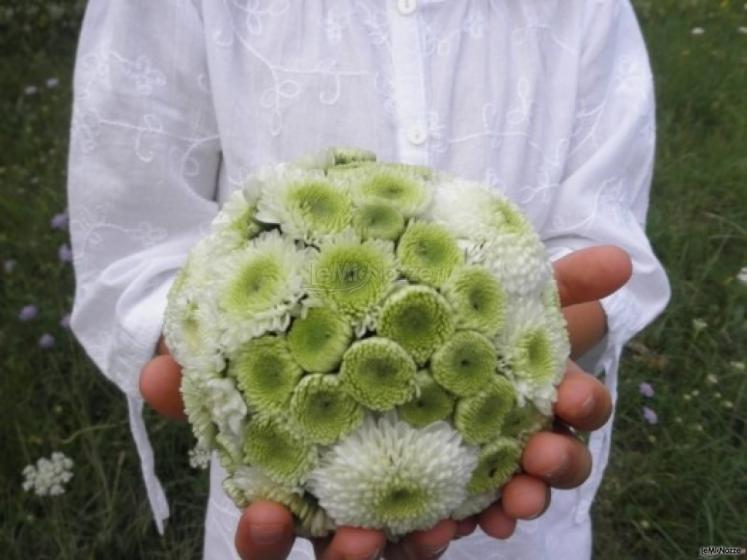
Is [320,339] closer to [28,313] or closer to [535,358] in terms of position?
[535,358]

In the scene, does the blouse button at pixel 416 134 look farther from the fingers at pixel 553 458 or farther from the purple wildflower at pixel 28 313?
the purple wildflower at pixel 28 313

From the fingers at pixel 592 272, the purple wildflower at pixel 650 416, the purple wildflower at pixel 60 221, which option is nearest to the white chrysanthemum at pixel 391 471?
the fingers at pixel 592 272

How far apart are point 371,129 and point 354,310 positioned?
450 millimetres

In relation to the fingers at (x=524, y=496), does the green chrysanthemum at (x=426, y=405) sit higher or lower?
higher

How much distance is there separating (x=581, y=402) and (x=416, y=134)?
0.42m

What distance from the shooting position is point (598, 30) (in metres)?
1.08

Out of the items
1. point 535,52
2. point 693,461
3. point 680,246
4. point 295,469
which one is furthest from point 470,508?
point 680,246

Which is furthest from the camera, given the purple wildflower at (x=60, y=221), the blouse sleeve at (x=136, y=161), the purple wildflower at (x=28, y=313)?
the purple wildflower at (x=60, y=221)

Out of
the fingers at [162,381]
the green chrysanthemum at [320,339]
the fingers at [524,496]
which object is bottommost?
the fingers at [524,496]

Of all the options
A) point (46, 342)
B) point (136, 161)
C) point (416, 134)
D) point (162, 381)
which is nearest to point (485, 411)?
point (162, 381)

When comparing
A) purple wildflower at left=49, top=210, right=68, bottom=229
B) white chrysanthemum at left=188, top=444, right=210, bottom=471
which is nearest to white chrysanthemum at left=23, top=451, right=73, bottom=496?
white chrysanthemum at left=188, top=444, right=210, bottom=471

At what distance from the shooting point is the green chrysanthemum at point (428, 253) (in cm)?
64

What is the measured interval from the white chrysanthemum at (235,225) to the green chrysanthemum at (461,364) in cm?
18

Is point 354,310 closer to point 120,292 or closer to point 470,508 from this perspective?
point 470,508
